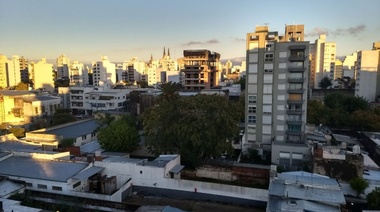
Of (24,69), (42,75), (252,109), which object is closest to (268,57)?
(252,109)

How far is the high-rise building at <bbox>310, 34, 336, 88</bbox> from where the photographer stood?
10625 centimetres

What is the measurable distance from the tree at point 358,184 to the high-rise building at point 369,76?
58025 mm

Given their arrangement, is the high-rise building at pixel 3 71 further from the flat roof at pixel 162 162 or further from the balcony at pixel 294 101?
the balcony at pixel 294 101

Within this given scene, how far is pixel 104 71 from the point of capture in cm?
11762

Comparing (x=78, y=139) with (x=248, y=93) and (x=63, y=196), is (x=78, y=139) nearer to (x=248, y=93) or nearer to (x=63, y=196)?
(x=63, y=196)

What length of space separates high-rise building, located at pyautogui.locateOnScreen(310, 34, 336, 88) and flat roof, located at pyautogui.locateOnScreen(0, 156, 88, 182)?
98724mm

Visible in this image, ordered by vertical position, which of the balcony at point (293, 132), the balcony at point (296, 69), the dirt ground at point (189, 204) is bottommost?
the dirt ground at point (189, 204)

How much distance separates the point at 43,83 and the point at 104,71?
23.8 meters

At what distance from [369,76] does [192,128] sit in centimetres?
6451

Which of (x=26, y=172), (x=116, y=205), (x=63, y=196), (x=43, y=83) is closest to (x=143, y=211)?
(x=116, y=205)

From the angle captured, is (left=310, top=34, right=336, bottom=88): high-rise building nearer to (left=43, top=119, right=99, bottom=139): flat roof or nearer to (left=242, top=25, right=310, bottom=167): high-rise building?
(left=242, top=25, right=310, bottom=167): high-rise building

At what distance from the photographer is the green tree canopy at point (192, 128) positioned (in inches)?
1208

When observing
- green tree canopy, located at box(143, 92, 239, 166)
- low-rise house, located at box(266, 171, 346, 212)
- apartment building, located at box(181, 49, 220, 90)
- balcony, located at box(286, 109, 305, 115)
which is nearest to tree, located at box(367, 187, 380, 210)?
low-rise house, located at box(266, 171, 346, 212)

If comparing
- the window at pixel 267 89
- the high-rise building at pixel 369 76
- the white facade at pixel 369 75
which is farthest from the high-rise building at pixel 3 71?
the white facade at pixel 369 75
